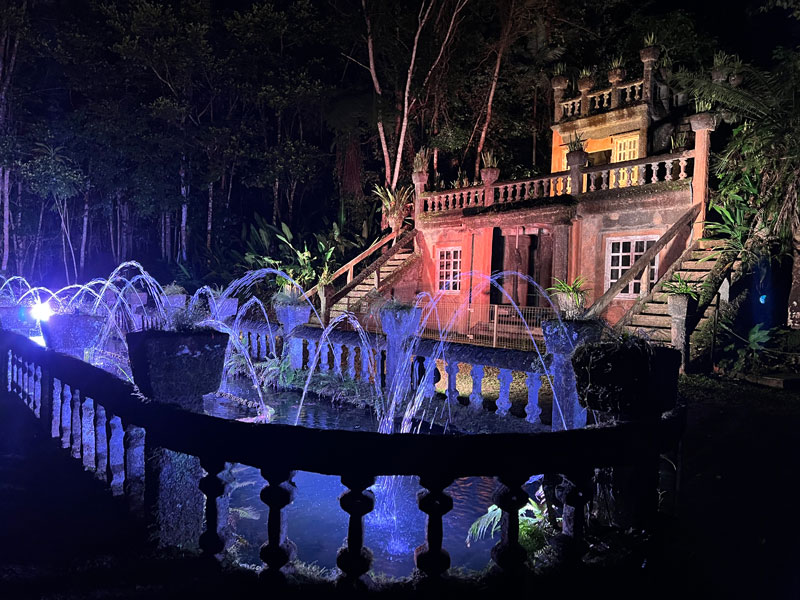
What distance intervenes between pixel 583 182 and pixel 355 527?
15592 millimetres

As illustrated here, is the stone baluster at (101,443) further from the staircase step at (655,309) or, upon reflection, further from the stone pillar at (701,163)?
the stone pillar at (701,163)

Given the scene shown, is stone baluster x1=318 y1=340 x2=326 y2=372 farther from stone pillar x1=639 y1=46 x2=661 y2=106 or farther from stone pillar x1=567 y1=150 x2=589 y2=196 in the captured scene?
stone pillar x1=639 y1=46 x2=661 y2=106

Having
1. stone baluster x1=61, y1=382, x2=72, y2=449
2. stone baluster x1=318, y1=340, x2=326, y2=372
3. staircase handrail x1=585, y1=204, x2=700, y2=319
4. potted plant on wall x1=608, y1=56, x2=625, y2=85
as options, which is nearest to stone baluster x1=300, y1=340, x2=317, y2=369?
stone baluster x1=318, y1=340, x2=326, y2=372

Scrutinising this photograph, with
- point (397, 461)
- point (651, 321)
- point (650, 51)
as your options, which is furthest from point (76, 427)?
point (650, 51)

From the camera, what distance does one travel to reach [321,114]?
2614 centimetres

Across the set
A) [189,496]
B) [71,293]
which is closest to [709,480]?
[189,496]

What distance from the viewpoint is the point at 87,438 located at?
4.76m

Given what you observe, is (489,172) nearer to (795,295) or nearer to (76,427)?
(795,295)

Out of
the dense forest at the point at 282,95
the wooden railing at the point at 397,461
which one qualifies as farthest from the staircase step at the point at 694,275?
the dense forest at the point at 282,95

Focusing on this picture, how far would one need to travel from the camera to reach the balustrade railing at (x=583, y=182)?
574 inches

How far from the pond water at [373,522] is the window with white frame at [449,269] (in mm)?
14497

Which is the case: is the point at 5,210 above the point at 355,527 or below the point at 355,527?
above

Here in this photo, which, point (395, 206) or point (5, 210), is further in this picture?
point (5, 210)

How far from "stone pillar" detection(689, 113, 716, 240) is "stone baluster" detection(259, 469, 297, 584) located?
13.5 meters
